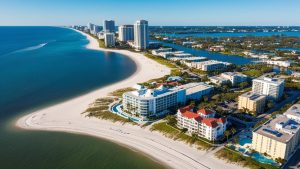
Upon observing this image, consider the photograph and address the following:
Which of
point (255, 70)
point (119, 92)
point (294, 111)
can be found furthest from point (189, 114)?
point (255, 70)

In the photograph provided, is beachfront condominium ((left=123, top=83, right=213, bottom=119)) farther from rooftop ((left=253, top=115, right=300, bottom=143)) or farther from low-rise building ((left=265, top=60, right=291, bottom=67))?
low-rise building ((left=265, top=60, right=291, bottom=67))

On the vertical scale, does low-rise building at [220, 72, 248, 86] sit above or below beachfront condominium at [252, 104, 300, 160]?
above

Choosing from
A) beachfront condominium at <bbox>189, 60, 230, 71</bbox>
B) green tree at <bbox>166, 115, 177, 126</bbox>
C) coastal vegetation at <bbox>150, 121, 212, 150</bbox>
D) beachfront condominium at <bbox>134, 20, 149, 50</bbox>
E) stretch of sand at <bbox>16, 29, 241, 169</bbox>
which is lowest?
stretch of sand at <bbox>16, 29, 241, 169</bbox>

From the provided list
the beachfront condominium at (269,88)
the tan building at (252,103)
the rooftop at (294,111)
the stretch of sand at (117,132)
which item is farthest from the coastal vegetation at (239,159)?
the beachfront condominium at (269,88)

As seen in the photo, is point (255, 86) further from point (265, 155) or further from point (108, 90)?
point (108, 90)

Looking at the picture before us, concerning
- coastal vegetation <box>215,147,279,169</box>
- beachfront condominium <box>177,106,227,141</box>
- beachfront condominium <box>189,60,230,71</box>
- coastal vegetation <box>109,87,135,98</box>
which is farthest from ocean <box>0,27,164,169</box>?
beachfront condominium <box>189,60,230,71</box>

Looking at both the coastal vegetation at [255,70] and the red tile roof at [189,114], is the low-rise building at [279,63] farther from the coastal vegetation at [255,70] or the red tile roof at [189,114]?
the red tile roof at [189,114]

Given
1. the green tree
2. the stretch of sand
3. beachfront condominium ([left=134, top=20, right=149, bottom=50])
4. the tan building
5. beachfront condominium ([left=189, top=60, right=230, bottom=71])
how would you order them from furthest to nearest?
1. beachfront condominium ([left=134, top=20, right=149, bottom=50])
2. beachfront condominium ([left=189, top=60, right=230, bottom=71])
3. the tan building
4. the green tree
5. the stretch of sand
